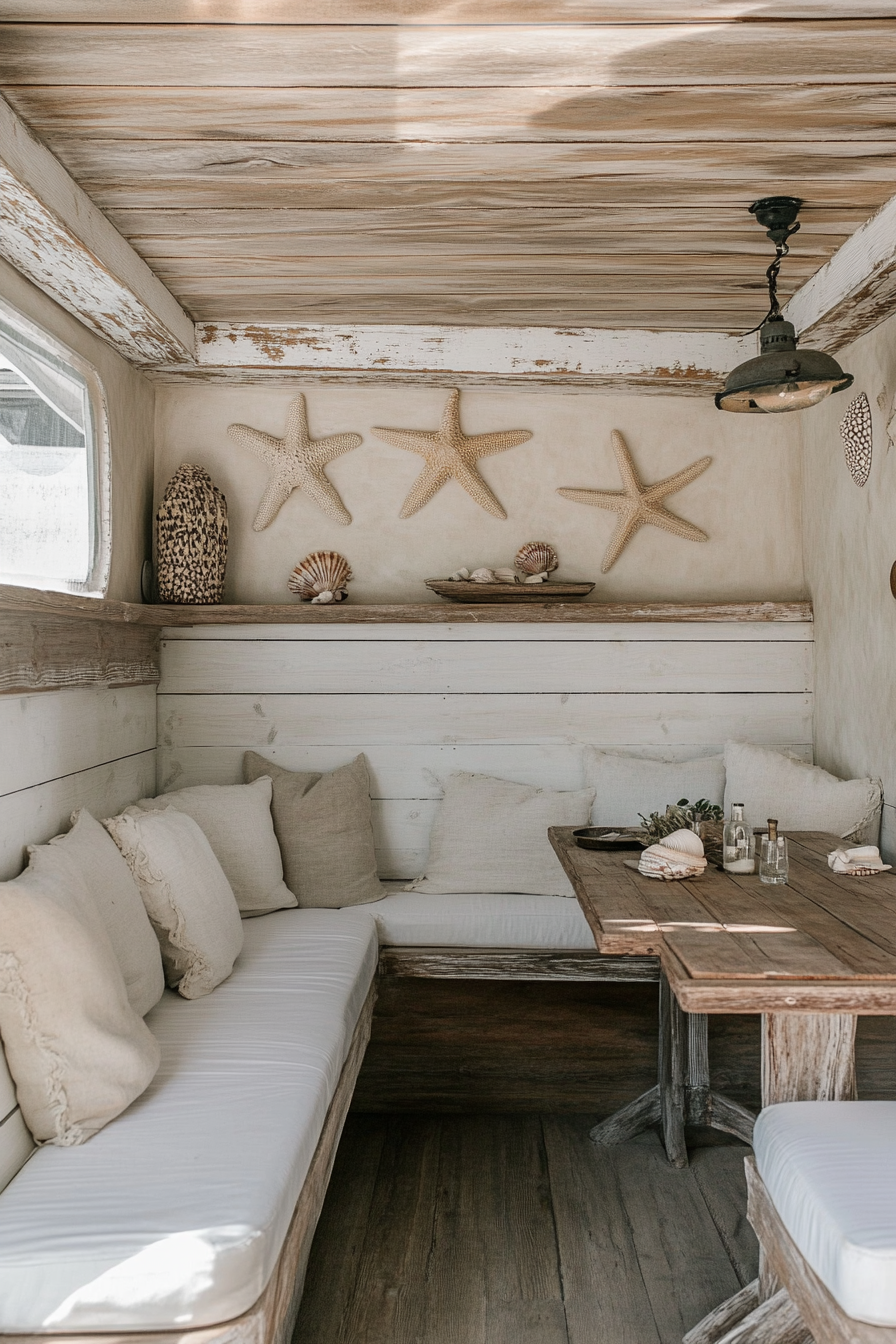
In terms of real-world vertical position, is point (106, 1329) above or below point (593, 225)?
below

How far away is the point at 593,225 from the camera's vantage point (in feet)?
7.57

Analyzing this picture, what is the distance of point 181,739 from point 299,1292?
5.94ft

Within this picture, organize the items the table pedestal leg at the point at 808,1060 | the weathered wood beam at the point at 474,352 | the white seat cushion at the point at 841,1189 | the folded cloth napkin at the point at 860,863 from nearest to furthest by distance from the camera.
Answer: the white seat cushion at the point at 841,1189
the table pedestal leg at the point at 808,1060
the folded cloth napkin at the point at 860,863
the weathered wood beam at the point at 474,352

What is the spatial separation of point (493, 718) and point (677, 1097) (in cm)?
130

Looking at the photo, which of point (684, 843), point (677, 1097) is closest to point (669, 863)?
point (684, 843)

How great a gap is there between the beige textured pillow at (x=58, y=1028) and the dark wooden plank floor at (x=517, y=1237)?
0.68 meters

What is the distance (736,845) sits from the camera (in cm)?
238

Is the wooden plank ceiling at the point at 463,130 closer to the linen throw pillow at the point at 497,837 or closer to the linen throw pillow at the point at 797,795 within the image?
the linen throw pillow at the point at 797,795

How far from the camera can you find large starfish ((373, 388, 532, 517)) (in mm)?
3385

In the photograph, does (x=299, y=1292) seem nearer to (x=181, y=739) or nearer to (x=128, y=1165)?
(x=128, y=1165)

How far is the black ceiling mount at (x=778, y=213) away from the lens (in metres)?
2.18

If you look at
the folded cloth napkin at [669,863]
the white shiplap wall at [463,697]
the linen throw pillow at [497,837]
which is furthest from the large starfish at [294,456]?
the folded cloth napkin at [669,863]

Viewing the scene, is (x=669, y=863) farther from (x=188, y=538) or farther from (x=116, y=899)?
(x=188, y=538)

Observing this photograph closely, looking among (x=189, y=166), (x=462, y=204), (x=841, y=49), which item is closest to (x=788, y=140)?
(x=841, y=49)
